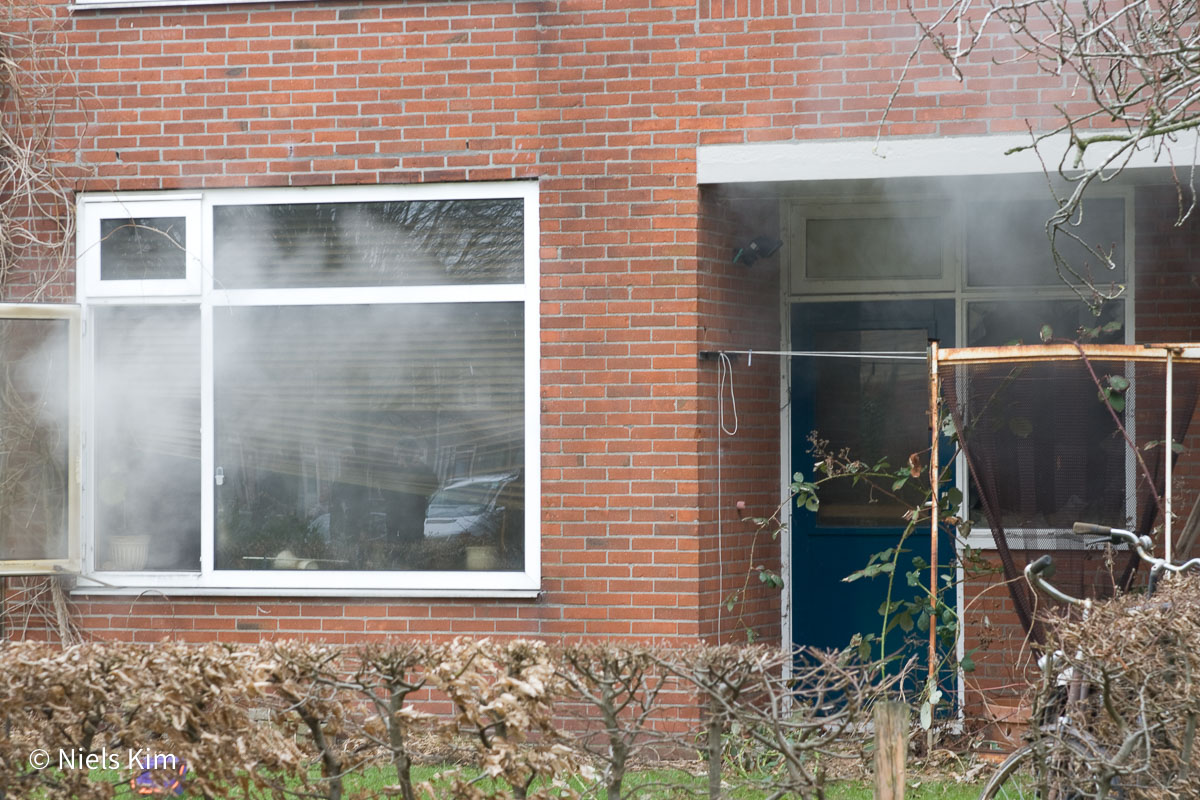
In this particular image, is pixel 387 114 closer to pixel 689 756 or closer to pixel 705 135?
pixel 705 135

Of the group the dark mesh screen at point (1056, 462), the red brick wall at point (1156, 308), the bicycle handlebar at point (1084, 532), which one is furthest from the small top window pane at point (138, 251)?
the bicycle handlebar at point (1084, 532)

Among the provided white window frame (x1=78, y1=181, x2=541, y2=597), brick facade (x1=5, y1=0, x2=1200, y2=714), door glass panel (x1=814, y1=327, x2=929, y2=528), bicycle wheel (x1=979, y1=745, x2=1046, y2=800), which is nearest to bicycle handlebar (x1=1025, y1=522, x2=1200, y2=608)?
bicycle wheel (x1=979, y1=745, x2=1046, y2=800)

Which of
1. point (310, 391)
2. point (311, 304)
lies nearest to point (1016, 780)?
point (310, 391)

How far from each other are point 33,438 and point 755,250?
4101mm

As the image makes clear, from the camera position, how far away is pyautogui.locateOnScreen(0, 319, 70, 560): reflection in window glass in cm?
790

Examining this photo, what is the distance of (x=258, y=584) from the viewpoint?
7.89 m

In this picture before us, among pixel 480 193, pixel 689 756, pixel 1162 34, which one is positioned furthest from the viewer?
pixel 480 193

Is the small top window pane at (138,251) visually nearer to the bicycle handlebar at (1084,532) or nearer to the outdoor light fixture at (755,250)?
the outdoor light fixture at (755,250)

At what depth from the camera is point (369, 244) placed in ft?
25.8

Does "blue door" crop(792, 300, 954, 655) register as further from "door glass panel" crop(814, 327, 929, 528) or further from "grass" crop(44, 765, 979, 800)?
"grass" crop(44, 765, 979, 800)

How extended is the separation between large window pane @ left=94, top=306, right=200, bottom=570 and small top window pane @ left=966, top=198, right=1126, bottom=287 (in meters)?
4.52

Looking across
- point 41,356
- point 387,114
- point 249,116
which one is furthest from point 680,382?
point 41,356

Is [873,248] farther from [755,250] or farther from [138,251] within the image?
[138,251]

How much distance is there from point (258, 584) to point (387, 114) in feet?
8.66
